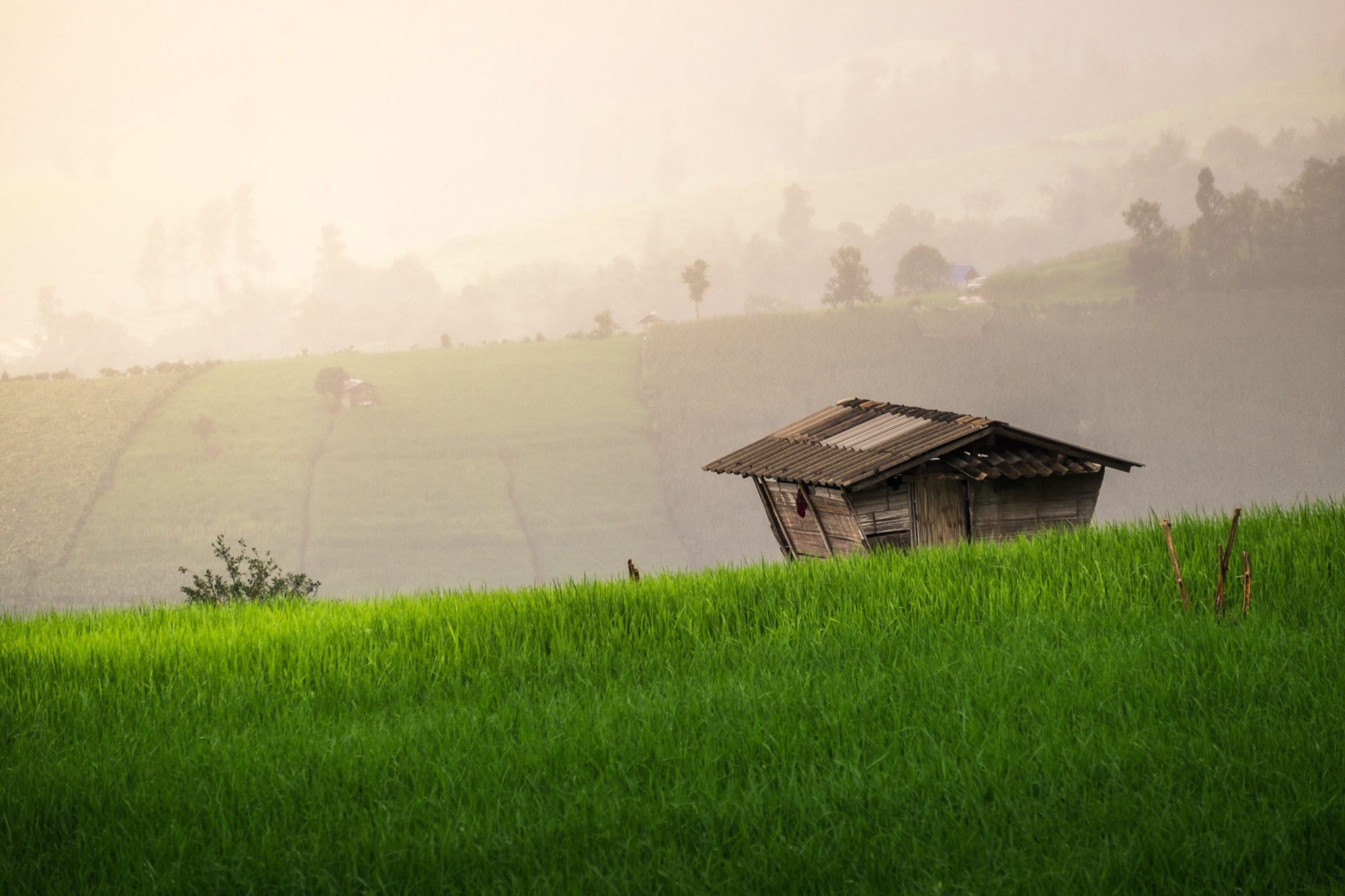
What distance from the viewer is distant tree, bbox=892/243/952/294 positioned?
140375 millimetres

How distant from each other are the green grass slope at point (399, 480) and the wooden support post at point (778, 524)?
198ft

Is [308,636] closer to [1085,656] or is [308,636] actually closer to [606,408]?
[1085,656]

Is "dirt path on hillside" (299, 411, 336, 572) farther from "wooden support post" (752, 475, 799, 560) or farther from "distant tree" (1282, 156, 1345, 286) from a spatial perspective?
"distant tree" (1282, 156, 1345, 286)

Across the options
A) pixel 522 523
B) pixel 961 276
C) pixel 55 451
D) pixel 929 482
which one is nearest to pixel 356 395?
pixel 55 451

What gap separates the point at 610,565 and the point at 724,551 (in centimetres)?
975

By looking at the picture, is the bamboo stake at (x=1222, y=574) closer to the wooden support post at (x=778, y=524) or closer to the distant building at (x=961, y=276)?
the wooden support post at (x=778, y=524)

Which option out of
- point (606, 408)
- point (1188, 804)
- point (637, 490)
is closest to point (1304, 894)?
point (1188, 804)

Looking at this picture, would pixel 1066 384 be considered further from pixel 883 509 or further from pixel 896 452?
pixel 896 452

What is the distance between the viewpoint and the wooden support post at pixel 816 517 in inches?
604

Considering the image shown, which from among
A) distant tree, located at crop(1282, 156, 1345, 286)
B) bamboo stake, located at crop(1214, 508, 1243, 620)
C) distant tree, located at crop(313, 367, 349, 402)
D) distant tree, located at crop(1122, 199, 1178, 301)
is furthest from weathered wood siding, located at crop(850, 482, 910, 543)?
distant tree, located at crop(1282, 156, 1345, 286)

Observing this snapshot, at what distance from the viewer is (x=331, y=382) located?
366 ft

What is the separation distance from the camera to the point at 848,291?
132375 millimetres

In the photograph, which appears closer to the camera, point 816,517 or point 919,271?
point 816,517

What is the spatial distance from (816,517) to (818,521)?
0.18 feet
